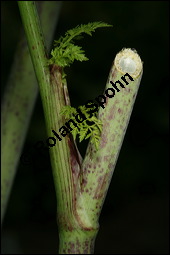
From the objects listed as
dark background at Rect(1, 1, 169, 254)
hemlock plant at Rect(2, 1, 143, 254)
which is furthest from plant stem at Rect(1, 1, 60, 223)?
dark background at Rect(1, 1, 169, 254)

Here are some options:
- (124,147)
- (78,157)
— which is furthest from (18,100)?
(124,147)

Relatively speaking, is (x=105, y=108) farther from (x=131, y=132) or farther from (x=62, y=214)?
(x=131, y=132)

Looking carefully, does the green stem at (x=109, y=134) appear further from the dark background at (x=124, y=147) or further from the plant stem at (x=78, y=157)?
the dark background at (x=124, y=147)

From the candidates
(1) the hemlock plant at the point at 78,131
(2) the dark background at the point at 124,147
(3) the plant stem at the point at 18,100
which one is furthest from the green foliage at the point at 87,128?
(2) the dark background at the point at 124,147

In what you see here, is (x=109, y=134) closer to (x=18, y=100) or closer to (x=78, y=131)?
(x=78, y=131)

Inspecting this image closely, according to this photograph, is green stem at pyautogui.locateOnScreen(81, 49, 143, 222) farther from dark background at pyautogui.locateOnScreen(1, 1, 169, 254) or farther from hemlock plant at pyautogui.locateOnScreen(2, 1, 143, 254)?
dark background at pyautogui.locateOnScreen(1, 1, 169, 254)

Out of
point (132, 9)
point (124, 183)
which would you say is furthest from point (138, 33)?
point (124, 183)
